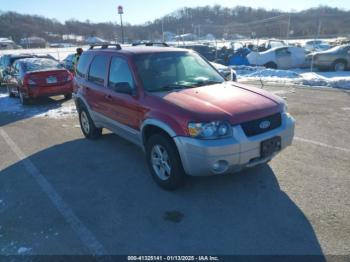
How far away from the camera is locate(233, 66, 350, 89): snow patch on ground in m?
12.2

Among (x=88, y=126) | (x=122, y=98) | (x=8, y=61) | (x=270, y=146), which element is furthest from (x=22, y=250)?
(x=8, y=61)

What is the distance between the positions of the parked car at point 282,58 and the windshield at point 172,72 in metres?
14.8

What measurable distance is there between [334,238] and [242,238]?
91 centimetres

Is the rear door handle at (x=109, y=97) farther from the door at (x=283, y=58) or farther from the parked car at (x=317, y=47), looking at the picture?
the parked car at (x=317, y=47)

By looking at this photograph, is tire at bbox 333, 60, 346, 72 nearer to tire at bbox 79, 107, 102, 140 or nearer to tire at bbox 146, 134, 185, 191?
tire at bbox 79, 107, 102, 140

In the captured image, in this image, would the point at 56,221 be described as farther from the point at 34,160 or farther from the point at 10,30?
the point at 10,30

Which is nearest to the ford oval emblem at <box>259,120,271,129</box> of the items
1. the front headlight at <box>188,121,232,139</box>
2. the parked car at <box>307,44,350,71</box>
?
the front headlight at <box>188,121,232,139</box>

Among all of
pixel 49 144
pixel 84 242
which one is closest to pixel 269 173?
pixel 84 242

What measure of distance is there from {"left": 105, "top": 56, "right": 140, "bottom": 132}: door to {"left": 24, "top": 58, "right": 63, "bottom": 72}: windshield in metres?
7.31

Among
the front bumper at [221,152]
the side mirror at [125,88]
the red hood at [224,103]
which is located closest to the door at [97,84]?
the side mirror at [125,88]

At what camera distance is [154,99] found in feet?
14.1

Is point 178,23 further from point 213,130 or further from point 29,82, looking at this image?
point 213,130

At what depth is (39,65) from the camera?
38.7 feet

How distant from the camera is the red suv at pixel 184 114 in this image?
3723mm
